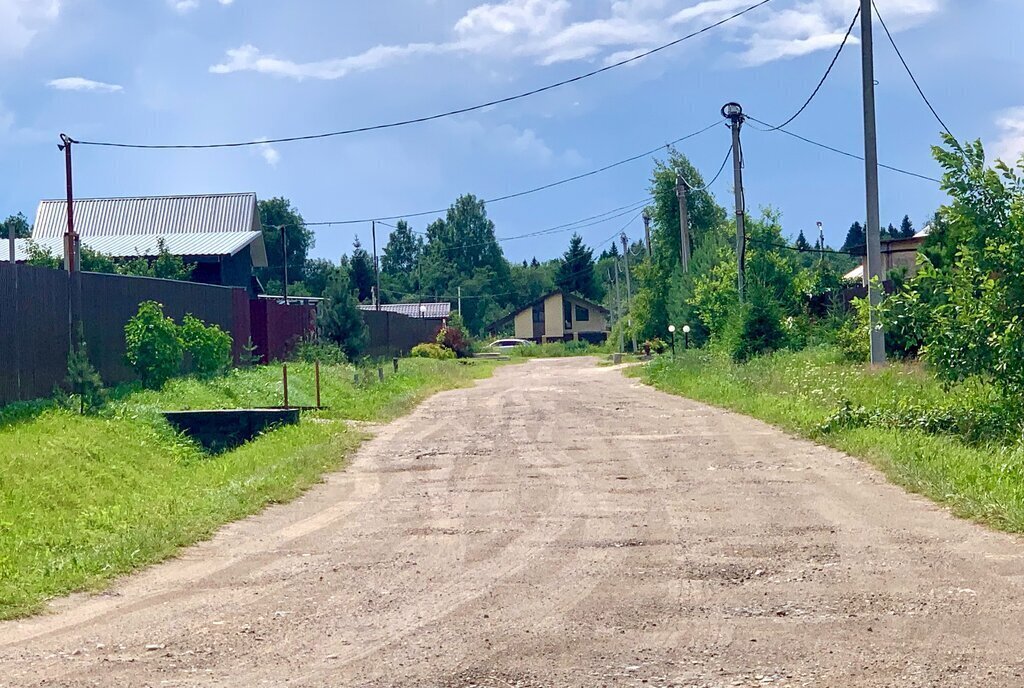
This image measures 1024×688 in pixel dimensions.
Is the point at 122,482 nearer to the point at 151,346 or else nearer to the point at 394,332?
the point at 151,346

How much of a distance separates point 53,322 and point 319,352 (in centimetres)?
1798

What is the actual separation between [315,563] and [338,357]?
91.6 feet

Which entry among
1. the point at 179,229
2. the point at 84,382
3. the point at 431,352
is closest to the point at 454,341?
the point at 431,352

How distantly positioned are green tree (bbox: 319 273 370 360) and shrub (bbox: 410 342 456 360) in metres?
15.4

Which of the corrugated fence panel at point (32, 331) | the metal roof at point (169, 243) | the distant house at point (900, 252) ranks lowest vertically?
the corrugated fence panel at point (32, 331)

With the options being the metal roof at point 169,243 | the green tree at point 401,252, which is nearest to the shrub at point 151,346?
the metal roof at point 169,243

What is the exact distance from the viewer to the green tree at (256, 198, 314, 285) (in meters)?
96.5

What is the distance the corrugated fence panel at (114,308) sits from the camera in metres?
18.0

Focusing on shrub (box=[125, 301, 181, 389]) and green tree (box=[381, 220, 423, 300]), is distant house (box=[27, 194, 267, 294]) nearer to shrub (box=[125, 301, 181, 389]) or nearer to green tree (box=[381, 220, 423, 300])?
shrub (box=[125, 301, 181, 389])

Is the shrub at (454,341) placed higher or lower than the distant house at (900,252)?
lower

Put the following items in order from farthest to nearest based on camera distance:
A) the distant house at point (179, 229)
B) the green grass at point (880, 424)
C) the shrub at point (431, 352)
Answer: the shrub at point (431, 352), the distant house at point (179, 229), the green grass at point (880, 424)

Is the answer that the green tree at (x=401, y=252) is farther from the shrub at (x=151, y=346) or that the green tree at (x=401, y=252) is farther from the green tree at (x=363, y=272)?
the shrub at (x=151, y=346)

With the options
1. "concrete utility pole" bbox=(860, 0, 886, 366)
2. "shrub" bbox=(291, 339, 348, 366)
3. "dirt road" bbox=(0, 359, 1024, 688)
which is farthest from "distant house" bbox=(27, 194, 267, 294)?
"dirt road" bbox=(0, 359, 1024, 688)

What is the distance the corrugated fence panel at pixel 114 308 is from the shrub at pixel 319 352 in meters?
10.4
